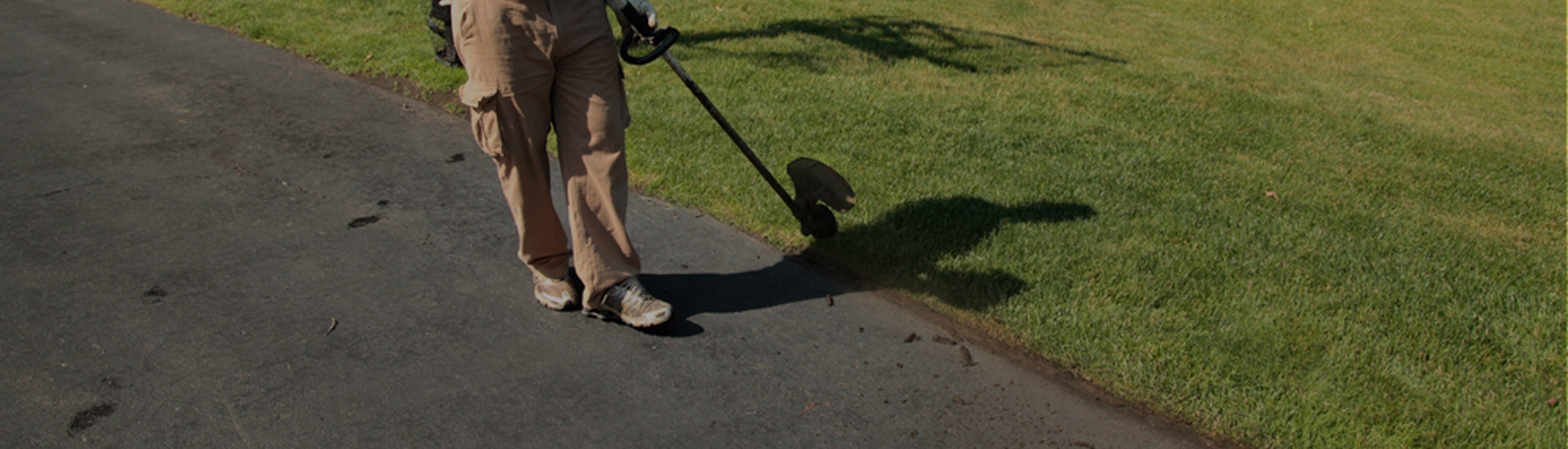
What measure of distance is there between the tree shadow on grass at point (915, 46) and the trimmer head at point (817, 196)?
3.27m

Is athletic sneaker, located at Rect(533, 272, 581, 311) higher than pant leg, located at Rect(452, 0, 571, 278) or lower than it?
lower

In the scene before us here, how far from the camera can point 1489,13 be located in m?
14.6

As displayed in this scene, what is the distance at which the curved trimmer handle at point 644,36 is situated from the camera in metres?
3.55

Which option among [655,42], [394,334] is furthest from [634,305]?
[655,42]

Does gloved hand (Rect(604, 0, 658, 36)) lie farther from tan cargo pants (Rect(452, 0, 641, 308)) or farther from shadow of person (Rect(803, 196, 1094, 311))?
shadow of person (Rect(803, 196, 1094, 311))

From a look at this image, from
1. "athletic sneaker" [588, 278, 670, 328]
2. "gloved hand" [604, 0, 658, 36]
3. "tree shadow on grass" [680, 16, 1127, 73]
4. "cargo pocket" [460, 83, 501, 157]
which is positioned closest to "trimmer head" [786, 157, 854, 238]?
"athletic sneaker" [588, 278, 670, 328]

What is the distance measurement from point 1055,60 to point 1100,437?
590 centimetres

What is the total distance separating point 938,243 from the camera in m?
4.50

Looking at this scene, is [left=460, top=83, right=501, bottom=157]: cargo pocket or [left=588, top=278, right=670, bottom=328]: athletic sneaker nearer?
[left=460, top=83, right=501, bottom=157]: cargo pocket

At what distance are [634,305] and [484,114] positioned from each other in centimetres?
83

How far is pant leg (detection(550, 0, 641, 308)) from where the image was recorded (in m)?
3.40

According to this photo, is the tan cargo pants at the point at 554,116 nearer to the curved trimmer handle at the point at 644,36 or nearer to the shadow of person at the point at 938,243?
the curved trimmer handle at the point at 644,36

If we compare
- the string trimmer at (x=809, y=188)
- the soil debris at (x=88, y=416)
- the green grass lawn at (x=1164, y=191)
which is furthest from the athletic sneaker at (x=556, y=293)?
the soil debris at (x=88, y=416)

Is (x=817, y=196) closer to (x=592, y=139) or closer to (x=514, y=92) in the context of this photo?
(x=592, y=139)
